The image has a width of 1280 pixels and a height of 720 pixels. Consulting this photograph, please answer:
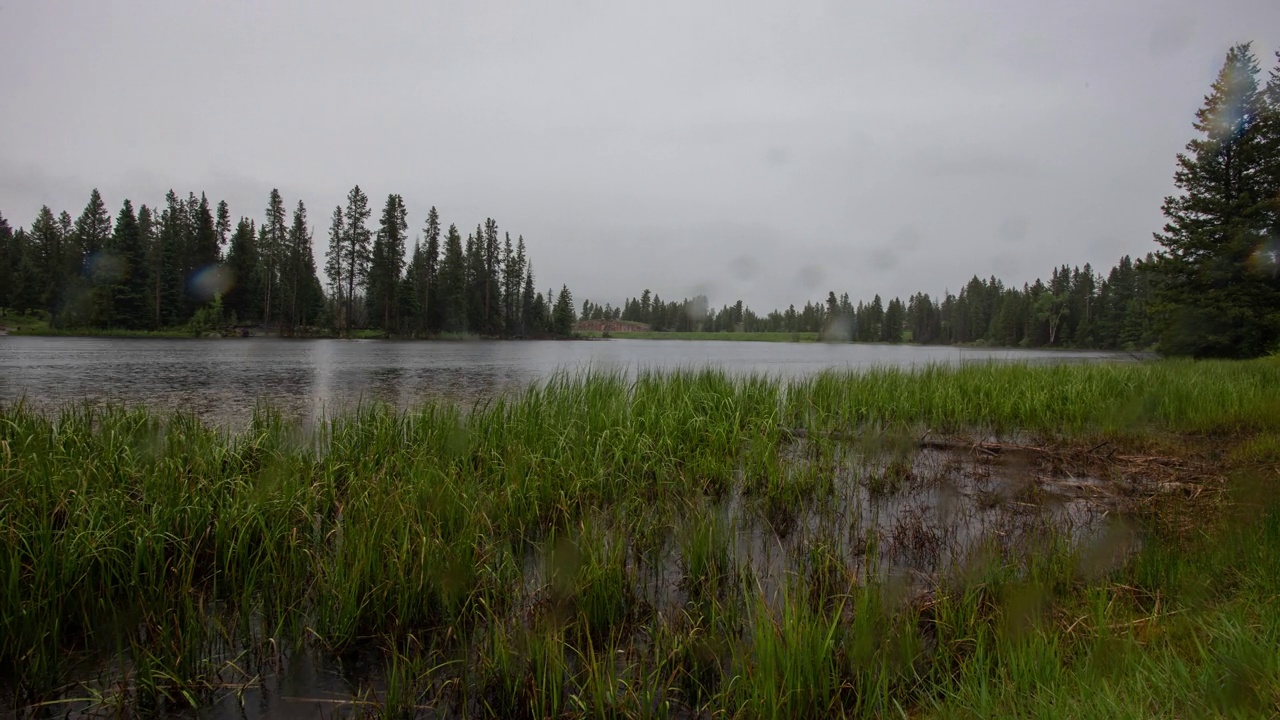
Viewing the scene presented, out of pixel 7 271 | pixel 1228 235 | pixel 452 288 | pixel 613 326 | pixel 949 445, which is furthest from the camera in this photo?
pixel 613 326

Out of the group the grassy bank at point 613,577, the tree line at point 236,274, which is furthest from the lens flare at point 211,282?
the grassy bank at point 613,577

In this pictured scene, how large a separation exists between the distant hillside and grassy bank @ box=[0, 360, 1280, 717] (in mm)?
143416

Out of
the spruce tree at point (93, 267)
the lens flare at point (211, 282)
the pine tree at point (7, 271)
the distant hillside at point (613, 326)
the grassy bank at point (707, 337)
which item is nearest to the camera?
the spruce tree at point (93, 267)

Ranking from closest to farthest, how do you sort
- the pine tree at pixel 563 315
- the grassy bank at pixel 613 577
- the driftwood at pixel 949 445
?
the grassy bank at pixel 613 577 → the driftwood at pixel 949 445 → the pine tree at pixel 563 315

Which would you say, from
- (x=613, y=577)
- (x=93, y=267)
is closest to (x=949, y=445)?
(x=613, y=577)

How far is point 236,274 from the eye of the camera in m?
61.4

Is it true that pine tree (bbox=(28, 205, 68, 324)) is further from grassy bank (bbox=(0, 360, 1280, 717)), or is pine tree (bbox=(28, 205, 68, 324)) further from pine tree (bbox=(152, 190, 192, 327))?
grassy bank (bbox=(0, 360, 1280, 717))

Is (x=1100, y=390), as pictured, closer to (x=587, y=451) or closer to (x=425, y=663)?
(x=587, y=451)

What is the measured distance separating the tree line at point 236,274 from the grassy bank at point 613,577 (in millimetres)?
65653

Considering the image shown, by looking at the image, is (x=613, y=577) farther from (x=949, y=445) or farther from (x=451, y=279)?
(x=451, y=279)

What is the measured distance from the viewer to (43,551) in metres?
3.27

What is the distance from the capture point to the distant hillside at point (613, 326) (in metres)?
157

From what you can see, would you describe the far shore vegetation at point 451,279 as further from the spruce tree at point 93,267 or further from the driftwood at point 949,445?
the driftwood at point 949,445

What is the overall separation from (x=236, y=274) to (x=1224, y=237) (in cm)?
8417
